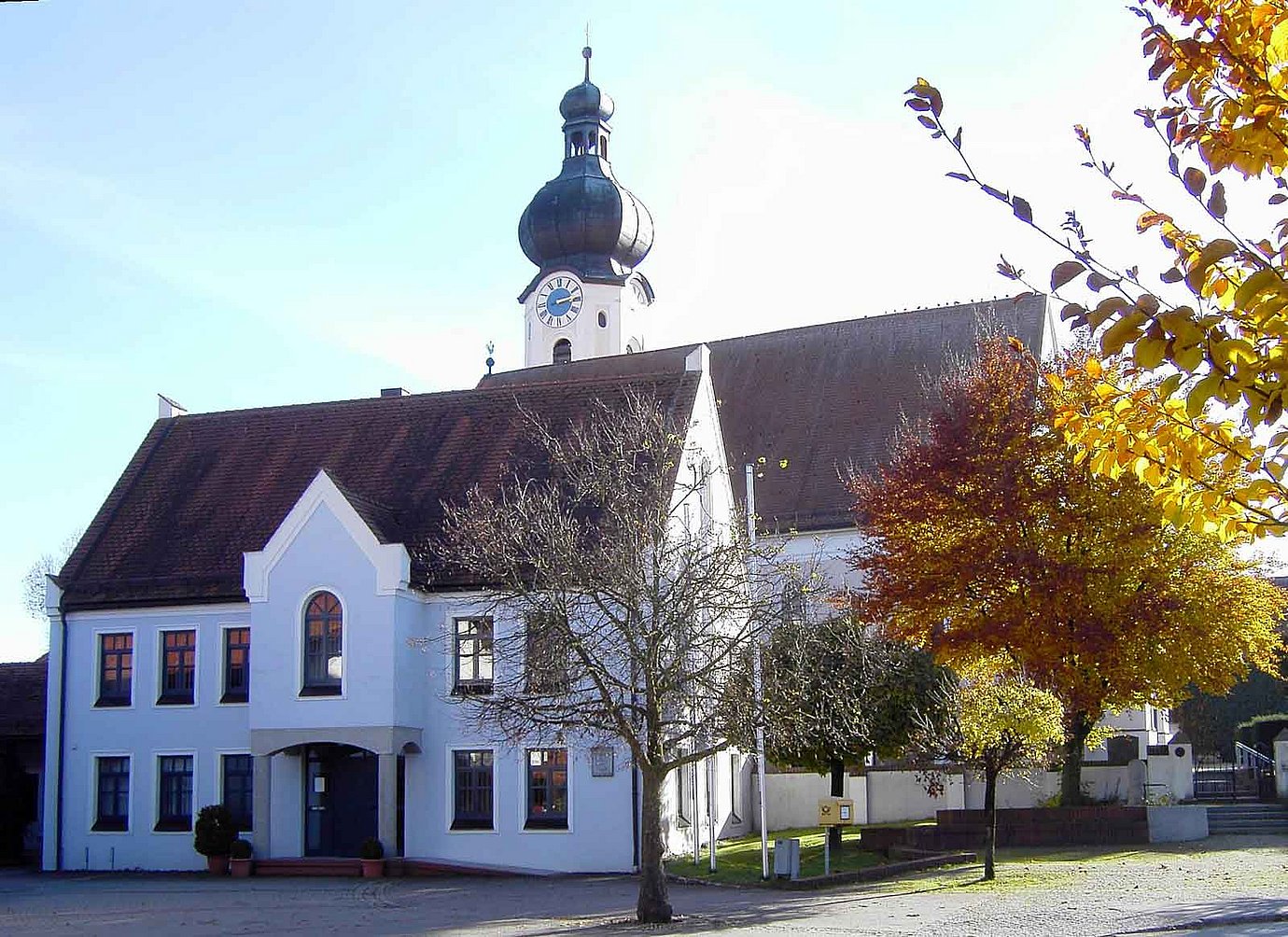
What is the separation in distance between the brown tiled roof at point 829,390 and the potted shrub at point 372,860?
56.1 ft

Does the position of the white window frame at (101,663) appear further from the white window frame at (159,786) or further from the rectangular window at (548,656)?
the rectangular window at (548,656)

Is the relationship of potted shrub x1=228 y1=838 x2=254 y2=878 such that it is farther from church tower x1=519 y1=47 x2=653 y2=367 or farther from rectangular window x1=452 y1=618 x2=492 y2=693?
church tower x1=519 y1=47 x2=653 y2=367

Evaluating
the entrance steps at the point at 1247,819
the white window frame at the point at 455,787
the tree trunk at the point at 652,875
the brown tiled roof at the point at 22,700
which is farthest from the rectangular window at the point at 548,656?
the brown tiled roof at the point at 22,700

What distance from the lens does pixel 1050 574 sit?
1118 inches

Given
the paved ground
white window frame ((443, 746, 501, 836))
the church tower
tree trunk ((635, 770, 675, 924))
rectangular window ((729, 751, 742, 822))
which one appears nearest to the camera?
the paved ground

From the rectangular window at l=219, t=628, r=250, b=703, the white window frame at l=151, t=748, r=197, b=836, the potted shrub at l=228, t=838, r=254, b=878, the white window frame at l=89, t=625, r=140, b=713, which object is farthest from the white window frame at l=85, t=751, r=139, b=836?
the potted shrub at l=228, t=838, r=254, b=878

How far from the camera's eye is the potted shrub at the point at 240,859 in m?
29.9

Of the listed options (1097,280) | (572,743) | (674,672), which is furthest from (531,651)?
(1097,280)

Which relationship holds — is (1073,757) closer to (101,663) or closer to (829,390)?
(829,390)

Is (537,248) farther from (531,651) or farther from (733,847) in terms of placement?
(531,651)

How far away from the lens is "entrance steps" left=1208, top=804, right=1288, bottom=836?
101ft

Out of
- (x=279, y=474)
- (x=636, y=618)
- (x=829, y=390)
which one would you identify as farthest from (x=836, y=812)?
(x=829, y=390)

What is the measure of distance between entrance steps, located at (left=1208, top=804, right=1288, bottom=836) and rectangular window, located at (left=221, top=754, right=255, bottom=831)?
63.8 ft

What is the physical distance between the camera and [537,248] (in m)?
66.4
